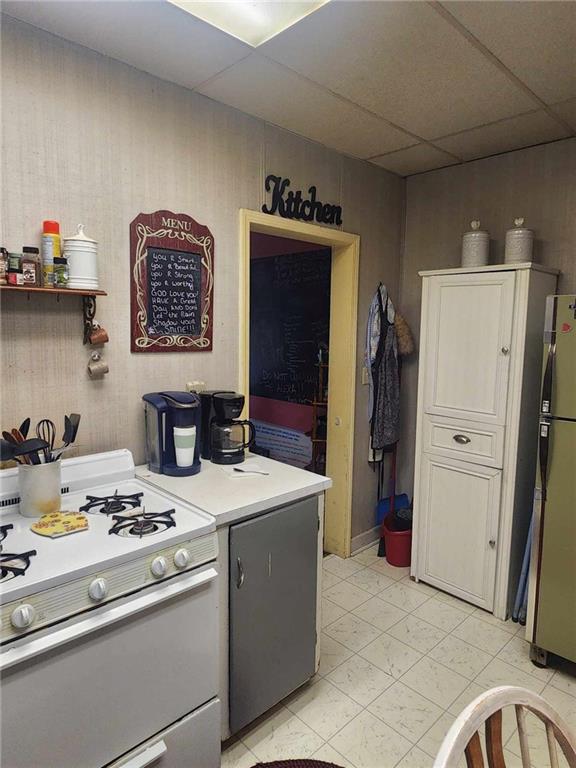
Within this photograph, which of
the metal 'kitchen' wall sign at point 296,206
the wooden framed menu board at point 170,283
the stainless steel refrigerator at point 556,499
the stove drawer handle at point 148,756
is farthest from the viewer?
the metal 'kitchen' wall sign at point 296,206

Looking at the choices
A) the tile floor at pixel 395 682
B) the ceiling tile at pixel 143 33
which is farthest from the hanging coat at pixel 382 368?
the ceiling tile at pixel 143 33

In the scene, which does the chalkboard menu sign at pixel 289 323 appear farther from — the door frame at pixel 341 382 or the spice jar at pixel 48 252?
the spice jar at pixel 48 252

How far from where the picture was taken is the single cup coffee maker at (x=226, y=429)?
2.16 metres

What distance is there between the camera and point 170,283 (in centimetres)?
218

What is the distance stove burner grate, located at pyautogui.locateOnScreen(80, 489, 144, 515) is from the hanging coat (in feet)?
6.14

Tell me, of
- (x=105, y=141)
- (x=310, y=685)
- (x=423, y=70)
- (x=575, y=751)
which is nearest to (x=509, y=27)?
(x=423, y=70)

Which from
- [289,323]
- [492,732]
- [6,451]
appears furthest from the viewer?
[289,323]

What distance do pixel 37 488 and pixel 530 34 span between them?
229cm

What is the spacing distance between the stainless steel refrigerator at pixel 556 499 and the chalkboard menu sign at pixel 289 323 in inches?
77.5

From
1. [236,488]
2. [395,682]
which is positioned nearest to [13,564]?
[236,488]

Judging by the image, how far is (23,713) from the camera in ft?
3.88

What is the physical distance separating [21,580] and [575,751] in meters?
1.22

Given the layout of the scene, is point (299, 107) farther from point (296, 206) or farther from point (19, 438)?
point (19, 438)

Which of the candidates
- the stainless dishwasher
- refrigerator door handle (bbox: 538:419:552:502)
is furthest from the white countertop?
refrigerator door handle (bbox: 538:419:552:502)
